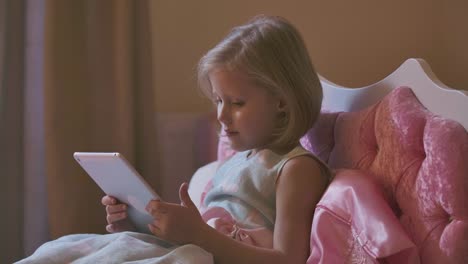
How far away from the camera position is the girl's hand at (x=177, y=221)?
96 centimetres

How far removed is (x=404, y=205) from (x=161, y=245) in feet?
1.39

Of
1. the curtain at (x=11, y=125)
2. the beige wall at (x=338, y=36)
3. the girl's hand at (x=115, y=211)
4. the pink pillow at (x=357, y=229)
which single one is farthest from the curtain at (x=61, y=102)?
the pink pillow at (x=357, y=229)

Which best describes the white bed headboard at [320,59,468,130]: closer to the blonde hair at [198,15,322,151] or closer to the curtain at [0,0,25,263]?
the blonde hair at [198,15,322,151]

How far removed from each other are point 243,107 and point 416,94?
0.32m

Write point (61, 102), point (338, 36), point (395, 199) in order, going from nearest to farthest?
point (395, 199), point (61, 102), point (338, 36)

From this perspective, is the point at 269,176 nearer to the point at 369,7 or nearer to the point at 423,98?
the point at 423,98

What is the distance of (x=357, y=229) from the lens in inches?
38.0

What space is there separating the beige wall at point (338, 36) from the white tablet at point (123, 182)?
1.00m

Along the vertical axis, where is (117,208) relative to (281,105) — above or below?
below

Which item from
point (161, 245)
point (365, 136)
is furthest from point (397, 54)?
point (161, 245)

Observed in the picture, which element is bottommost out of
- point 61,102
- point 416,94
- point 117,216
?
point 117,216

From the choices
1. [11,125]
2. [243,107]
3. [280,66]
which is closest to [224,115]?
[243,107]

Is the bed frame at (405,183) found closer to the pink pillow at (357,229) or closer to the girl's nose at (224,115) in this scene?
the pink pillow at (357,229)

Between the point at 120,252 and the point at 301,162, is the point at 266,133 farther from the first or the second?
the point at 120,252
